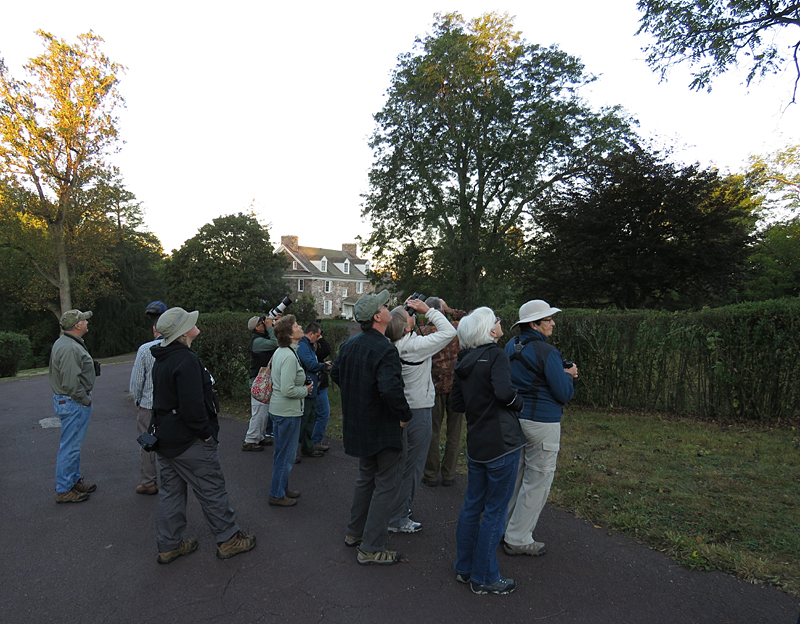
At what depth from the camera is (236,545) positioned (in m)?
3.90

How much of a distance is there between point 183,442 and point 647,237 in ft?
61.5

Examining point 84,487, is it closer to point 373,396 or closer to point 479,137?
point 373,396

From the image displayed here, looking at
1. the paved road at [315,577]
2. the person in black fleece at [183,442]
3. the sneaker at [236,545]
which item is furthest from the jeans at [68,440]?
the sneaker at [236,545]

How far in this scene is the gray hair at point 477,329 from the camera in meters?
3.46

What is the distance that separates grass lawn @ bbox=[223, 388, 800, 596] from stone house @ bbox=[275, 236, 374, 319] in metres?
53.1

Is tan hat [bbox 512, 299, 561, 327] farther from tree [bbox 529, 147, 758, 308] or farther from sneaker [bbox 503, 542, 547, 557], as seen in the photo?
tree [bbox 529, 147, 758, 308]

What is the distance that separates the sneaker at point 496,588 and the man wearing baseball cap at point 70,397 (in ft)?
13.5

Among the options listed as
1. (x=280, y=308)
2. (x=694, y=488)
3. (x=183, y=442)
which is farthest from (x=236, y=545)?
(x=694, y=488)

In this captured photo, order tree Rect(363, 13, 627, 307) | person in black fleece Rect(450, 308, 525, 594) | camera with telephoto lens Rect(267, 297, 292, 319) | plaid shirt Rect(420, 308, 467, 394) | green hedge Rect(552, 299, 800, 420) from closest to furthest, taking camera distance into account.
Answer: person in black fleece Rect(450, 308, 525, 594)
plaid shirt Rect(420, 308, 467, 394)
camera with telephoto lens Rect(267, 297, 292, 319)
green hedge Rect(552, 299, 800, 420)
tree Rect(363, 13, 627, 307)

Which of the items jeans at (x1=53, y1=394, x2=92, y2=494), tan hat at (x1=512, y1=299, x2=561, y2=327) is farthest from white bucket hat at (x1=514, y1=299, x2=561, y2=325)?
jeans at (x1=53, y1=394, x2=92, y2=494)

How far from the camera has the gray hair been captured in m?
3.46

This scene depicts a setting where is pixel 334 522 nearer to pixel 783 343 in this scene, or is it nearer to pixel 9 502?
pixel 9 502

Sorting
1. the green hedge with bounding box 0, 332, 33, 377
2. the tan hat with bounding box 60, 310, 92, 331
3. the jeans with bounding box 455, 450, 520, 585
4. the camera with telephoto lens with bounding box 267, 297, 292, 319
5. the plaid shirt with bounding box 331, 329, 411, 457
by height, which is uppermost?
the camera with telephoto lens with bounding box 267, 297, 292, 319

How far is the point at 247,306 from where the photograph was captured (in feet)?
128
